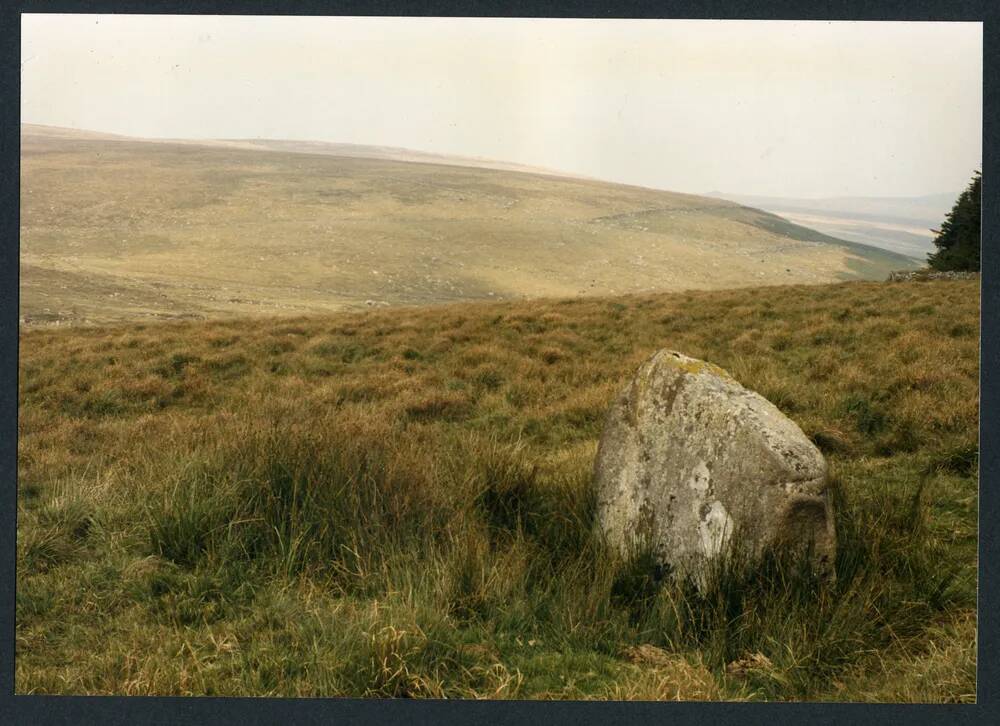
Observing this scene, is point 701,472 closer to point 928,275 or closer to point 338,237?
point 928,275

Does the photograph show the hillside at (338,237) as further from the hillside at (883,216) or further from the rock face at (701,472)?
the rock face at (701,472)

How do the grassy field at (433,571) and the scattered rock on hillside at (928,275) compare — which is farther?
the scattered rock on hillside at (928,275)

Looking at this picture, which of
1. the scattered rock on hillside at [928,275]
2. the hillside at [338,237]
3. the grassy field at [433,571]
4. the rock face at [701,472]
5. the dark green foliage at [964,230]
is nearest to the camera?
the grassy field at [433,571]

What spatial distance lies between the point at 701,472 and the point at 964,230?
4.95m

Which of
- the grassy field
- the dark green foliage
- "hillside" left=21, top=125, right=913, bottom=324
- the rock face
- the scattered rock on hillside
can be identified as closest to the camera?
the grassy field

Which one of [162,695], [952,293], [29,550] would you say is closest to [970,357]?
[952,293]

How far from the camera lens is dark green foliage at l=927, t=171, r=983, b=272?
6.25 m

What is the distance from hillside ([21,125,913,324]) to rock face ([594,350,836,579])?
4479mm

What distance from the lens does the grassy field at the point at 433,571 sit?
3.85m

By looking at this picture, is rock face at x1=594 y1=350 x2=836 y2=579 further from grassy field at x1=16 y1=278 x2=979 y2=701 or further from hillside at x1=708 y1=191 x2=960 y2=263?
hillside at x1=708 y1=191 x2=960 y2=263

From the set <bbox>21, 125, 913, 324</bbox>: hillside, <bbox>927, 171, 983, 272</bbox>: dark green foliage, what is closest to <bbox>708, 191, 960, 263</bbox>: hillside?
<bbox>927, 171, 983, 272</bbox>: dark green foliage

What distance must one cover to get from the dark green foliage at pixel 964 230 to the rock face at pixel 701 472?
255 cm

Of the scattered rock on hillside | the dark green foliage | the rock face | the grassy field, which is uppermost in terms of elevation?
the dark green foliage

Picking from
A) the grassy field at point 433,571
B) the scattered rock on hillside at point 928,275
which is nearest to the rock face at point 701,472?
the grassy field at point 433,571
